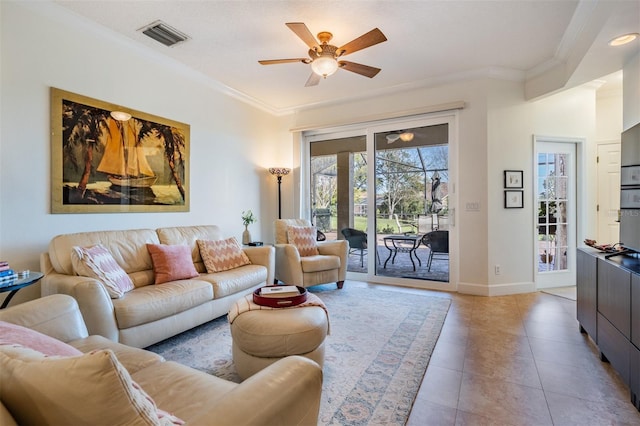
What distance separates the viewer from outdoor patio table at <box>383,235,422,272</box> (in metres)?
4.46

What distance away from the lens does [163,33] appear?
2934mm

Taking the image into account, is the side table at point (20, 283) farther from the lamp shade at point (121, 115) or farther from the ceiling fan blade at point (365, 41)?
the ceiling fan blade at point (365, 41)

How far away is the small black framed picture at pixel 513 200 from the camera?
387 centimetres

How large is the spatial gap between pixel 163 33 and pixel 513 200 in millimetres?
4345

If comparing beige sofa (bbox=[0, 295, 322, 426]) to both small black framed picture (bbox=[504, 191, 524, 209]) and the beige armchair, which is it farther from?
small black framed picture (bbox=[504, 191, 524, 209])

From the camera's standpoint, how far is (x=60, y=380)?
619 mm

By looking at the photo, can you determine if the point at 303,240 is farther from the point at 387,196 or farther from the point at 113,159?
the point at 113,159

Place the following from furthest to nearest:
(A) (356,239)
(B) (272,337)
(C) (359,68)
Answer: (A) (356,239) → (C) (359,68) → (B) (272,337)

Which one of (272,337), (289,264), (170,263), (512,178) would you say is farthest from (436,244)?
(170,263)

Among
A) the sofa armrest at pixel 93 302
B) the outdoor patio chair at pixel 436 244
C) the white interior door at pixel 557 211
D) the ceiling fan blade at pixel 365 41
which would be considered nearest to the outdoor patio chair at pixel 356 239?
the outdoor patio chair at pixel 436 244

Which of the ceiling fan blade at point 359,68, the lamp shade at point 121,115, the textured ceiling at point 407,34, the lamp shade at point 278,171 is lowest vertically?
the lamp shade at point 278,171

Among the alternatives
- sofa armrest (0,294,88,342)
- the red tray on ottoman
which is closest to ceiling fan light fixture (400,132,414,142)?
the red tray on ottoman

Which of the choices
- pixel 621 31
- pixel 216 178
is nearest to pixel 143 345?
pixel 216 178

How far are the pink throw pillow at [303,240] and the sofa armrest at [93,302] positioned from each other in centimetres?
244
